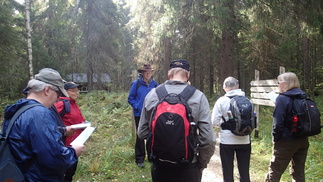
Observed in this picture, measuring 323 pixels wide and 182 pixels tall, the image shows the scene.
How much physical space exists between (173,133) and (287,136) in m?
2.08

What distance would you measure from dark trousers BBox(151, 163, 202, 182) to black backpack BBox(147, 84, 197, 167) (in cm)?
12

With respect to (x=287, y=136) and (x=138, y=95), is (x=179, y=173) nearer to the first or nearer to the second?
(x=287, y=136)

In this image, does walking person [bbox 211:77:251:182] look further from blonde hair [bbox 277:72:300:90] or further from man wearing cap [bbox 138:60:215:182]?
man wearing cap [bbox 138:60:215:182]

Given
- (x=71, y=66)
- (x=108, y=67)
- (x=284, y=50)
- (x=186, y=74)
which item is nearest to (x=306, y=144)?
(x=186, y=74)

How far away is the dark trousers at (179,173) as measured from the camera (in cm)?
236

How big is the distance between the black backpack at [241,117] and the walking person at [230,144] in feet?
0.45

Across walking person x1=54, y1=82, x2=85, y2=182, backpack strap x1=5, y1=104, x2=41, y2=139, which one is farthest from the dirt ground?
backpack strap x1=5, y1=104, x2=41, y2=139

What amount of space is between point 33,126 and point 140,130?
116 centimetres

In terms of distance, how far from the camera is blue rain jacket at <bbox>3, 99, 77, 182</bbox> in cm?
173

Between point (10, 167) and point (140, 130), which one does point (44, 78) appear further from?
point (140, 130)

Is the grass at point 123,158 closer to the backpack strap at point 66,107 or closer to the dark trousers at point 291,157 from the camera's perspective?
the dark trousers at point 291,157

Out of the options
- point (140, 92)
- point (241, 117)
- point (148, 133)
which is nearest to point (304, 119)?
point (241, 117)

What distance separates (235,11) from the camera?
33.5 ft

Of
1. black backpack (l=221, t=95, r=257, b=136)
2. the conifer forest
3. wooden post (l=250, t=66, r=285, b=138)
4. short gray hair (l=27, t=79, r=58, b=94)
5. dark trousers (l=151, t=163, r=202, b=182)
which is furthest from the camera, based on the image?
the conifer forest
